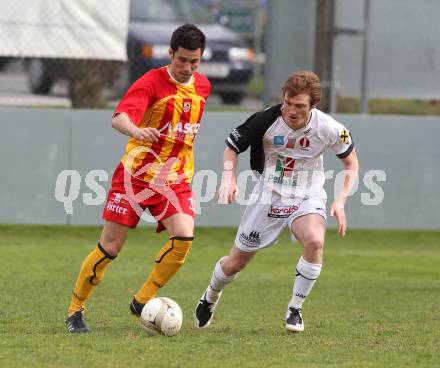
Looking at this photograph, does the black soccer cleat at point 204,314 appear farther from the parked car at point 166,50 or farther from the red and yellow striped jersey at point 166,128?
the parked car at point 166,50

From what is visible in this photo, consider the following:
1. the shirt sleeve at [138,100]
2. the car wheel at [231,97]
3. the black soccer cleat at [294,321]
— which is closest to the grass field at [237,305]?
the black soccer cleat at [294,321]

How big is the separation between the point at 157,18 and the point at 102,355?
7.55 metres

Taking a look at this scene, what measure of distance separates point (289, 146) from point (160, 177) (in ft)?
2.69

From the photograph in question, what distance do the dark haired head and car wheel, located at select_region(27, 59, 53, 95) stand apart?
5.54 metres

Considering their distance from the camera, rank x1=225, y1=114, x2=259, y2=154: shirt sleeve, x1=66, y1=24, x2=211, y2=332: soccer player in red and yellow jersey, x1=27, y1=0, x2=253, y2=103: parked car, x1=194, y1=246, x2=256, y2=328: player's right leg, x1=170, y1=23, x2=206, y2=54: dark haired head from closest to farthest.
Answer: x1=170, y1=23, x2=206, y2=54: dark haired head → x1=66, y1=24, x2=211, y2=332: soccer player in red and yellow jersey → x1=225, y1=114, x2=259, y2=154: shirt sleeve → x1=194, y1=246, x2=256, y2=328: player's right leg → x1=27, y1=0, x2=253, y2=103: parked car

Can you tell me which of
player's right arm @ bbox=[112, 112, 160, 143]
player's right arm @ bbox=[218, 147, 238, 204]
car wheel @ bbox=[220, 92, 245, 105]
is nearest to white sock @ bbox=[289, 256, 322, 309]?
player's right arm @ bbox=[218, 147, 238, 204]

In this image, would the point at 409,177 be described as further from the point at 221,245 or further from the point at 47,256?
the point at 47,256

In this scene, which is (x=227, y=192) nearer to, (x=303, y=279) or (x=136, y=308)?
(x=303, y=279)

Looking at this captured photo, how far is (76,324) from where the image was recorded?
6.38 meters

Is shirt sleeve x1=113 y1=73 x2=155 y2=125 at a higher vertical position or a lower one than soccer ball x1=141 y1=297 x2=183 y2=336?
higher

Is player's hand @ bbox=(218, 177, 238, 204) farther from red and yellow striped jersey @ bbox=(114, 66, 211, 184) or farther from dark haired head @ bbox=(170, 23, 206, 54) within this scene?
dark haired head @ bbox=(170, 23, 206, 54)

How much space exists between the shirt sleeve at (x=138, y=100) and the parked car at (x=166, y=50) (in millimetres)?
5483

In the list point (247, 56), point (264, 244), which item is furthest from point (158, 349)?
point (247, 56)

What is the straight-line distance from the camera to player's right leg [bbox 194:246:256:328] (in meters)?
6.75
